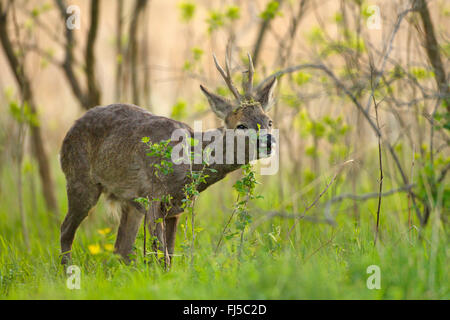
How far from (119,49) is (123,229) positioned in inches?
144

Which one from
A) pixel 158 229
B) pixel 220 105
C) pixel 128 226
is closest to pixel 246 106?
pixel 220 105

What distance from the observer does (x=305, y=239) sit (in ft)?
18.5

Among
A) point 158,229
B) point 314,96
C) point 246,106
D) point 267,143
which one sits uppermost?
point 314,96

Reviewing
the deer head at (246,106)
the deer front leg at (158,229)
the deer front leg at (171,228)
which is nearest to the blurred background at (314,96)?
the deer head at (246,106)

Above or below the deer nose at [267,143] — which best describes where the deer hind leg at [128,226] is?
below

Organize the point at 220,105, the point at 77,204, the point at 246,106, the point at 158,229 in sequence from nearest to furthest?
the point at 158,229 → the point at 246,106 → the point at 220,105 → the point at 77,204

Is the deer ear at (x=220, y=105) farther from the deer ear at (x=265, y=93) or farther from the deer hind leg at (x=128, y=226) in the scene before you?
the deer hind leg at (x=128, y=226)

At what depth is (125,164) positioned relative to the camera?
238 inches

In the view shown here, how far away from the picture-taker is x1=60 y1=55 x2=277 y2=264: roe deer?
558 centimetres

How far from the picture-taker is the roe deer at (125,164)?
5.58 meters

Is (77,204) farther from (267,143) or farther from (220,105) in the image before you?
(267,143)

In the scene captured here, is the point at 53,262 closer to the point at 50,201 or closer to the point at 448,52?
the point at 50,201

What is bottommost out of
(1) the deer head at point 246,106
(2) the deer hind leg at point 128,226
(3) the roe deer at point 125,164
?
(2) the deer hind leg at point 128,226

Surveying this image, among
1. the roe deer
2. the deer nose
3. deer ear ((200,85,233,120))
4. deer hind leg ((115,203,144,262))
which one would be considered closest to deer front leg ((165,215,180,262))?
the roe deer
